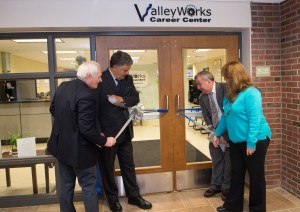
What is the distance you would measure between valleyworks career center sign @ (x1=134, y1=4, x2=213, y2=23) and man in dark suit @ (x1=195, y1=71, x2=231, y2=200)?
64cm

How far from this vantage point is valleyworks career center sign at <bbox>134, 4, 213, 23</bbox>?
2.90 m

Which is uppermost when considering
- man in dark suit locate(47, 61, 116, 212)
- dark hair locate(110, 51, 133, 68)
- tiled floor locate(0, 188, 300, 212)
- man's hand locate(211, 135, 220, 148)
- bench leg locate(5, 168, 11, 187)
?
dark hair locate(110, 51, 133, 68)

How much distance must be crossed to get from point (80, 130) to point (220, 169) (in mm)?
1801

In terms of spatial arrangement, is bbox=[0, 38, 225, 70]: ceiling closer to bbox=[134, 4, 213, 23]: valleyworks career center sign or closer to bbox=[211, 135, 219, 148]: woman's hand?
bbox=[134, 4, 213, 23]: valleyworks career center sign

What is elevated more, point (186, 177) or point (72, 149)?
point (72, 149)

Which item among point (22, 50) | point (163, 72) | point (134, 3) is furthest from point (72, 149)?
point (22, 50)

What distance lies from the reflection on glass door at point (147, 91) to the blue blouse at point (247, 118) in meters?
1.02

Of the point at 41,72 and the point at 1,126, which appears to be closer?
the point at 41,72

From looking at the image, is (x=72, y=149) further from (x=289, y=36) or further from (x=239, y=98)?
(x=289, y=36)

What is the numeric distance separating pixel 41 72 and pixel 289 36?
2873 mm

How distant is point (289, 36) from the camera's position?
3021 millimetres

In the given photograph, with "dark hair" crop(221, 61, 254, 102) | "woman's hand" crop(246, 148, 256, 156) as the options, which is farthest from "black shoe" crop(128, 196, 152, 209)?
"dark hair" crop(221, 61, 254, 102)

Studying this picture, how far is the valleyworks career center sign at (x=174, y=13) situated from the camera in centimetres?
290

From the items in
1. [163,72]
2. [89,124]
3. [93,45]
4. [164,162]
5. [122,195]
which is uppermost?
[93,45]
